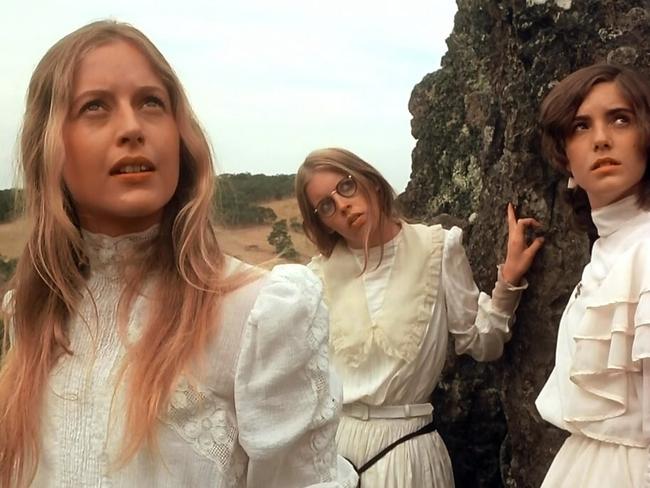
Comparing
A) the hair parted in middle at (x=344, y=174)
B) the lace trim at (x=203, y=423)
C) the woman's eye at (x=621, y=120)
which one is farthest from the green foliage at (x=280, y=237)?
the lace trim at (x=203, y=423)

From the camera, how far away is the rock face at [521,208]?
2326 mm

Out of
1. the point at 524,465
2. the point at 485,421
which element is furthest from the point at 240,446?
the point at 485,421

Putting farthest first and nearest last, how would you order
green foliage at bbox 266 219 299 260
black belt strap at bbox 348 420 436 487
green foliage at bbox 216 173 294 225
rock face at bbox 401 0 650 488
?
black belt strap at bbox 348 420 436 487
rock face at bbox 401 0 650 488
green foliage at bbox 266 219 299 260
green foliage at bbox 216 173 294 225

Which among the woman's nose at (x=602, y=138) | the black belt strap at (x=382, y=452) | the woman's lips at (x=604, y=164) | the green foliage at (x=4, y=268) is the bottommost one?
the black belt strap at (x=382, y=452)

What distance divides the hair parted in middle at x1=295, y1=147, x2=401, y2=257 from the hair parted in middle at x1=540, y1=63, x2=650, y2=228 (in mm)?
634

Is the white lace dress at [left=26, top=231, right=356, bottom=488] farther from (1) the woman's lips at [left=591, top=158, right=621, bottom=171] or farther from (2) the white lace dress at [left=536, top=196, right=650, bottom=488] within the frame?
(1) the woman's lips at [left=591, top=158, right=621, bottom=171]

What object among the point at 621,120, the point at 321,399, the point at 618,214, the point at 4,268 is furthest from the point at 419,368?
the point at 321,399

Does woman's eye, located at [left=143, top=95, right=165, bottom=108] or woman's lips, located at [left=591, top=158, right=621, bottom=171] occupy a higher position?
woman's lips, located at [left=591, top=158, right=621, bottom=171]

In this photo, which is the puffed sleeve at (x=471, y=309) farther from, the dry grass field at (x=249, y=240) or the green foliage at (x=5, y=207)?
the green foliage at (x=5, y=207)

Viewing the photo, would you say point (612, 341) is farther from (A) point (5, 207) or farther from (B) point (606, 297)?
(A) point (5, 207)

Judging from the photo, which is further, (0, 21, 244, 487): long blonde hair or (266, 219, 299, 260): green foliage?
(266, 219, 299, 260): green foliage

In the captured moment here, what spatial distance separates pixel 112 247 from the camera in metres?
1.17

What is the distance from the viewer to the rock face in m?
2.33

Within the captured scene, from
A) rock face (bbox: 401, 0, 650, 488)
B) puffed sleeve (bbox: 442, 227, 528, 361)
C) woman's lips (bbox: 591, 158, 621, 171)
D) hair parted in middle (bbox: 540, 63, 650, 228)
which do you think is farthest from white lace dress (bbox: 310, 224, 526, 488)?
woman's lips (bbox: 591, 158, 621, 171)
